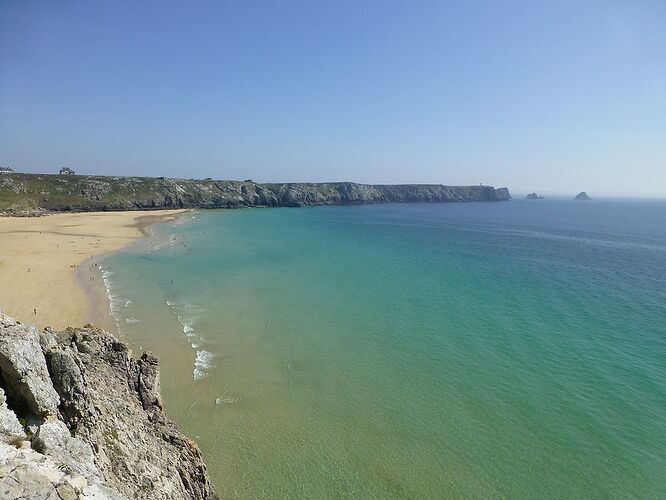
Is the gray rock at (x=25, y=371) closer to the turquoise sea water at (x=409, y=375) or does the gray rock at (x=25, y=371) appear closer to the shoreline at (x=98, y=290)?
the turquoise sea water at (x=409, y=375)

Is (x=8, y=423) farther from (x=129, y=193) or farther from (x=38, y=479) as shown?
(x=129, y=193)

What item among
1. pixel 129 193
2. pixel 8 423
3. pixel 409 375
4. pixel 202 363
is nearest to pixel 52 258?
pixel 202 363

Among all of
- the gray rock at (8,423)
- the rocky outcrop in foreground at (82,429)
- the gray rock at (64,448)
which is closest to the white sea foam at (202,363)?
the rocky outcrop in foreground at (82,429)

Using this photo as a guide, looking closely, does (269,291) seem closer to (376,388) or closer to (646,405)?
(376,388)

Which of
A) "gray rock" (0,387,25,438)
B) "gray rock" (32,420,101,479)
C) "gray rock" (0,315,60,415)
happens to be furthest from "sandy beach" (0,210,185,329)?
"gray rock" (32,420,101,479)

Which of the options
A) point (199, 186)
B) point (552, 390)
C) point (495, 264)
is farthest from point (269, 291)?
point (199, 186)

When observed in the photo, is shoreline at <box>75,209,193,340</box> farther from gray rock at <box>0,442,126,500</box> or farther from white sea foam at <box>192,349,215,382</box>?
gray rock at <box>0,442,126,500</box>
